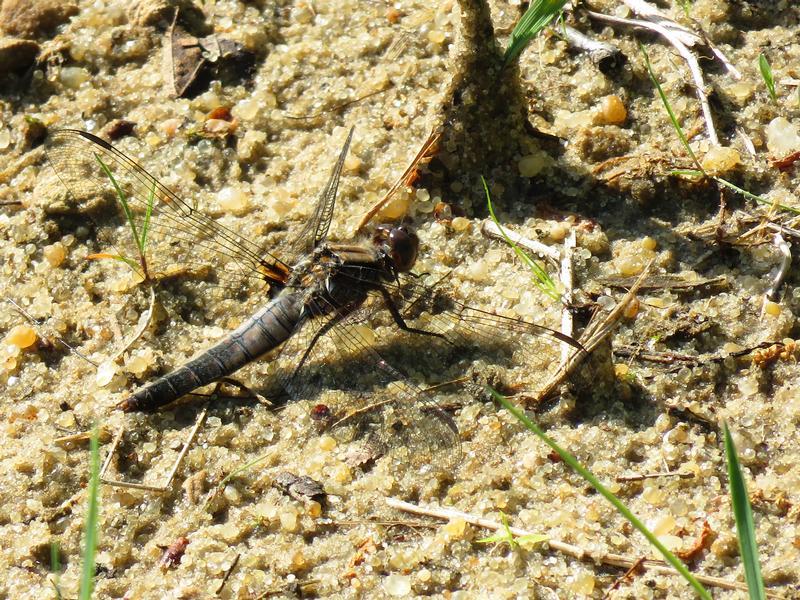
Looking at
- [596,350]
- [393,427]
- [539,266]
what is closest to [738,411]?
[596,350]

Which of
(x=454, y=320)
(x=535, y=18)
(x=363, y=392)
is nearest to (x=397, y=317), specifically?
(x=454, y=320)

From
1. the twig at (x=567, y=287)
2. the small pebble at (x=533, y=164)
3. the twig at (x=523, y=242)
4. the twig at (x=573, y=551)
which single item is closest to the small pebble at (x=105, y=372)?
the twig at (x=573, y=551)

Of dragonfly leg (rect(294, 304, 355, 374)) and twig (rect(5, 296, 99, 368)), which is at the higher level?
dragonfly leg (rect(294, 304, 355, 374))

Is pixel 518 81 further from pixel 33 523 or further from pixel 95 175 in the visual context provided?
pixel 33 523

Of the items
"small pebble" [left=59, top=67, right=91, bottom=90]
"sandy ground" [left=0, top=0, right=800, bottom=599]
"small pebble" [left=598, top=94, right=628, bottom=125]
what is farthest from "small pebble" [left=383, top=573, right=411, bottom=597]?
"small pebble" [left=59, top=67, right=91, bottom=90]

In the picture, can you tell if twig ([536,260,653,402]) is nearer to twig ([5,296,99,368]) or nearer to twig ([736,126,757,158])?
twig ([736,126,757,158])

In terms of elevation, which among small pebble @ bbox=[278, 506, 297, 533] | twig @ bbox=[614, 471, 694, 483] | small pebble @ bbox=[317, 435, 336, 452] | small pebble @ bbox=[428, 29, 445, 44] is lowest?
small pebble @ bbox=[278, 506, 297, 533]
